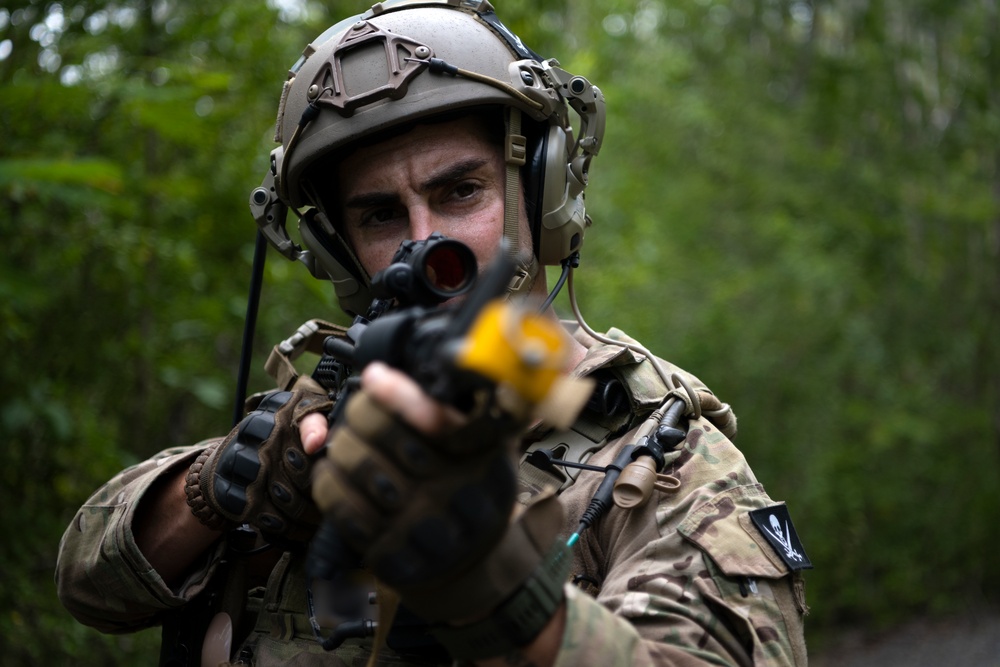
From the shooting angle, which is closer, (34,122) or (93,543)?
(93,543)

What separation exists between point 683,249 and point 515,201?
8.13m

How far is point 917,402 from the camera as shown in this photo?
968 cm

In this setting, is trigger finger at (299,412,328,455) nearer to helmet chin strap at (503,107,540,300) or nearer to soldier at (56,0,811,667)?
soldier at (56,0,811,667)

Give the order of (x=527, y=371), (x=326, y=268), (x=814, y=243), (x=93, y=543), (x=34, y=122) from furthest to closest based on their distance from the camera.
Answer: (x=814, y=243) → (x=34, y=122) → (x=326, y=268) → (x=93, y=543) → (x=527, y=371)

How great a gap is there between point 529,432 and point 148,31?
323 cm

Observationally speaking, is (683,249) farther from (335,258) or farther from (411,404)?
(411,404)

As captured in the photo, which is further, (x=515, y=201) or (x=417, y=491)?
(x=515, y=201)

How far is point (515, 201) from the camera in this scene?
240 centimetres

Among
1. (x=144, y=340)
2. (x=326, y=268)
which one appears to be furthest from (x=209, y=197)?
(x=326, y=268)

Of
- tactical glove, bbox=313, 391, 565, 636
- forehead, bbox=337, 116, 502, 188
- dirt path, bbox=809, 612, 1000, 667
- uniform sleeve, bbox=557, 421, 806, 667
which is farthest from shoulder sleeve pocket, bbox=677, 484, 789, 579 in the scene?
dirt path, bbox=809, 612, 1000, 667

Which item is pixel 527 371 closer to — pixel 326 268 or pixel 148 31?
pixel 326 268

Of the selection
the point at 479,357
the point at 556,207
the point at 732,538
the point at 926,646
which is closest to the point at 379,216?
the point at 556,207

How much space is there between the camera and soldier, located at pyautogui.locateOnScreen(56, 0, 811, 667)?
1470mm

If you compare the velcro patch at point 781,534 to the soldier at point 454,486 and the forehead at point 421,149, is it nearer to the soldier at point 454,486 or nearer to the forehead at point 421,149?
the soldier at point 454,486
